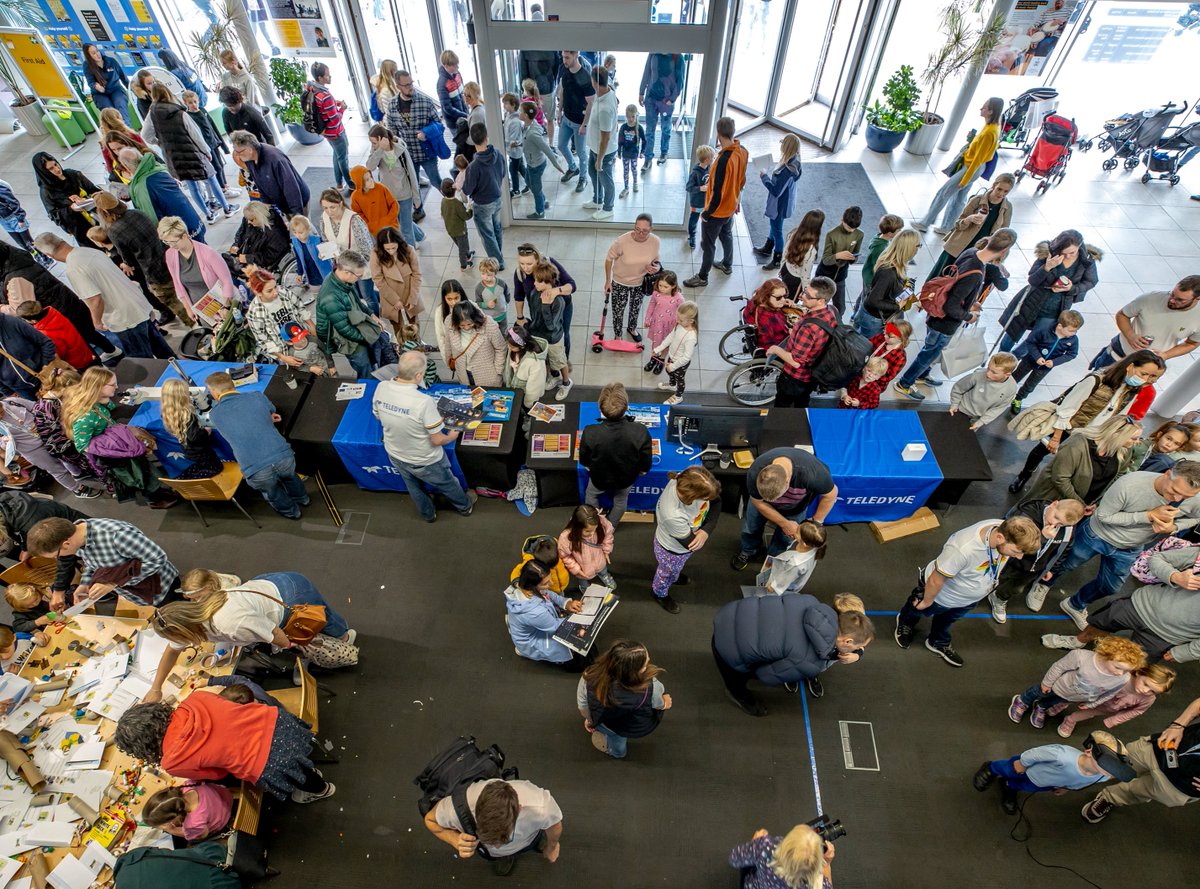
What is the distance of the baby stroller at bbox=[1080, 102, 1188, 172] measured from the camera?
8938 millimetres

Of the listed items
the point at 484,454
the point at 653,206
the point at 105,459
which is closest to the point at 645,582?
the point at 484,454

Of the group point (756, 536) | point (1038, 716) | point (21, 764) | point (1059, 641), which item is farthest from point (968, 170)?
point (21, 764)

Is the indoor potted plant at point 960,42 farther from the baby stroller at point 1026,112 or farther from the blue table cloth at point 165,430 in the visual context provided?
the blue table cloth at point 165,430

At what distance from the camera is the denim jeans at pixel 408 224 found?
24.3ft

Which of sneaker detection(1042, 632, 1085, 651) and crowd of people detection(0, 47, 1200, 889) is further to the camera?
sneaker detection(1042, 632, 1085, 651)

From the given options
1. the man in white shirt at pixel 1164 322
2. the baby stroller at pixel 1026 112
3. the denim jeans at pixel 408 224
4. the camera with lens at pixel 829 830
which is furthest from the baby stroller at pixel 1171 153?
the camera with lens at pixel 829 830

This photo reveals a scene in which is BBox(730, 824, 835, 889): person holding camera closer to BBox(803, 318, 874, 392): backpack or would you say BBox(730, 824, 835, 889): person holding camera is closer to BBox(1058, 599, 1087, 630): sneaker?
BBox(1058, 599, 1087, 630): sneaker

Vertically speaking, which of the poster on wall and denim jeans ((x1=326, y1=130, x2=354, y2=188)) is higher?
the poster on wall

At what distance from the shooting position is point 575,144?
29.0 feet

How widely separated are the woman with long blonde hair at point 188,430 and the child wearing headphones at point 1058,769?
5.65 meters

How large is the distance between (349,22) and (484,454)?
908 cm

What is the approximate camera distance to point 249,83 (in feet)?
28.8

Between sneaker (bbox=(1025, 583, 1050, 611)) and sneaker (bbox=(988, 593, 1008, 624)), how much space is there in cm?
22

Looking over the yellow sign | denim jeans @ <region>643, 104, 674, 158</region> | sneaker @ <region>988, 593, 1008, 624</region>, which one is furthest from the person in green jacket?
the yellow sign
